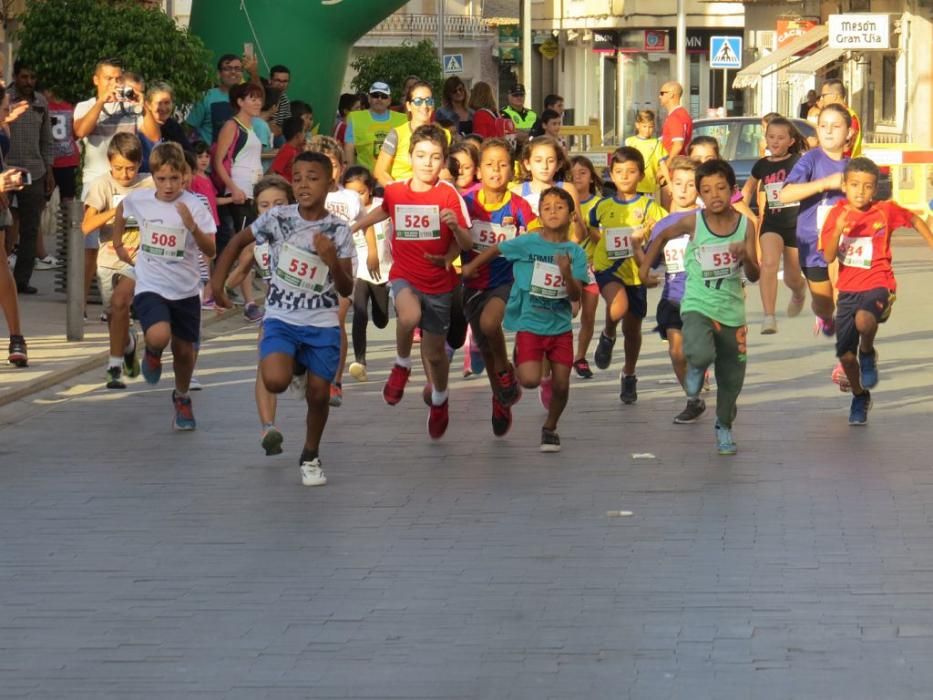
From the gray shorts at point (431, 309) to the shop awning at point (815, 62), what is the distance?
32.0m

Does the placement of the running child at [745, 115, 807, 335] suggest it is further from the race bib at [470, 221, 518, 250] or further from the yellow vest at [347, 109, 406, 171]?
the yellow vest at [347, 109, 406, 171]

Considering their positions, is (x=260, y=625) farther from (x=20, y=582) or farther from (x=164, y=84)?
(x=164, y=84)

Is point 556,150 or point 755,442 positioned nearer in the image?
point 755,442

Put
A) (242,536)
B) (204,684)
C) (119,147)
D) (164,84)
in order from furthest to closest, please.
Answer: (164,84), (119,147), (242,536), (204,684)

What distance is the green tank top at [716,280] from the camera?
1049 centimetres

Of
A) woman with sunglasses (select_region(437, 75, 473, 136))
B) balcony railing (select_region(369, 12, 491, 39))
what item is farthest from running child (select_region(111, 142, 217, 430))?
balcony railing (select_region(369, 12, 491, 39))

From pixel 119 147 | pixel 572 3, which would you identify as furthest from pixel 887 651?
pixel 572 3

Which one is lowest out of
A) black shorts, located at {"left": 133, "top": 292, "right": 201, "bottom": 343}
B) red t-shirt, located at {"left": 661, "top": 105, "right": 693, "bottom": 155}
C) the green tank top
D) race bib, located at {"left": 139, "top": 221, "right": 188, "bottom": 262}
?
black shorts, located at {"left": 133, "top": 292, "right": 201, "bottom": 343}

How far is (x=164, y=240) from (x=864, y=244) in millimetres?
3706

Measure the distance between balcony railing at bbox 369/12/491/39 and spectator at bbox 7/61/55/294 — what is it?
Result: 213ft

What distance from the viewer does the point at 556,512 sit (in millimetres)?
8742

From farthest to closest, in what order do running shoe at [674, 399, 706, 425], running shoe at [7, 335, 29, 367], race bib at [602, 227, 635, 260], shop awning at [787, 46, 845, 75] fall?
shop awning at [787, 46, 845, 75], running shoe at [7, 335, 29, 367], race bib at [602, 227, 635, 260], running shoe at [674, 399, 706, 425]

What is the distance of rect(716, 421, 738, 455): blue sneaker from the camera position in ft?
33.8

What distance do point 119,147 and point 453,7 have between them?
2922 inches
